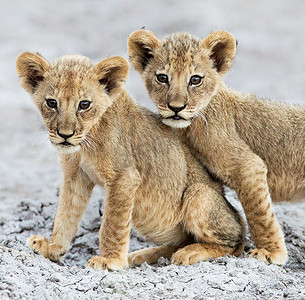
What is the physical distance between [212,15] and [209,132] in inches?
358

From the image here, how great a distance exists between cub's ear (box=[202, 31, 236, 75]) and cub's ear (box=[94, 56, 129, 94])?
35.6 inches

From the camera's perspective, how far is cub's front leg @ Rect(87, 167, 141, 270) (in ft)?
17.4

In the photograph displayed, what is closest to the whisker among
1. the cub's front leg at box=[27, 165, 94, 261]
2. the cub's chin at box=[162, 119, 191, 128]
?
the cub's chin at box=[162, 119, 191, 128]

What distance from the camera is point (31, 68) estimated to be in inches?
213

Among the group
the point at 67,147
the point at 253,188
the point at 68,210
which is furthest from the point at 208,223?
the point at 67,147

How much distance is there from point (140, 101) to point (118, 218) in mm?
4358

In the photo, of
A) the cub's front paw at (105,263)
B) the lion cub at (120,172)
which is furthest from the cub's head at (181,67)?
the cub's front paw at (105,263)

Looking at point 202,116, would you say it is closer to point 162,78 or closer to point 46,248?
point 162,78

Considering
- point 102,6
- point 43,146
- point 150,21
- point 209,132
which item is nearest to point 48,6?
point 102,6

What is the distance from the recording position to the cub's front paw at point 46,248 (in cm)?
569

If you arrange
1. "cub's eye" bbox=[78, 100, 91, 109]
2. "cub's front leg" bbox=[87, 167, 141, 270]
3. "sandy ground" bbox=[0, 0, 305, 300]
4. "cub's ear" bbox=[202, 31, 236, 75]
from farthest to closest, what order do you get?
1. "cub's ear" bbox=[202, 31, 236, 75]
2. "cub's front leg" bbox=[87, 167, 141, 270]
3. "cub's eye" bbox=[78, 100, 91, 109]
4. "sandy ground" bbox=[0, 0, 305, 300]

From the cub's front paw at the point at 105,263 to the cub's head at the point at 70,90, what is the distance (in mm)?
957

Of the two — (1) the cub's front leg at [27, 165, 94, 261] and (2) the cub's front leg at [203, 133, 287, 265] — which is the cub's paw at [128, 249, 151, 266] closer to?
(1) the cub's front leg at [27, 165, 94, 261]

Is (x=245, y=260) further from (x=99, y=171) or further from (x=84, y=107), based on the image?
(x=84, y=107)
